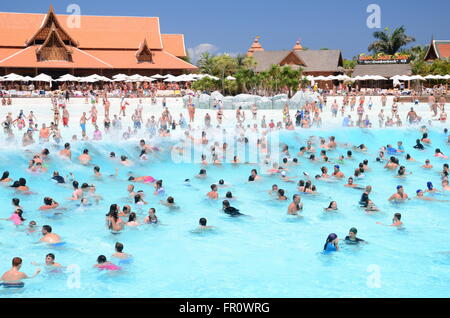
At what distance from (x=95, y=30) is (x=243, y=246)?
126 feet

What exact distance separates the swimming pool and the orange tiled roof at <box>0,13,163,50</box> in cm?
2947

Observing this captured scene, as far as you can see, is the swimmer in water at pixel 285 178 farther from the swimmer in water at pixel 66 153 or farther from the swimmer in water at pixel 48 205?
the swimmer in water at pixel 66 153

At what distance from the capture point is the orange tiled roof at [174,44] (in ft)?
155

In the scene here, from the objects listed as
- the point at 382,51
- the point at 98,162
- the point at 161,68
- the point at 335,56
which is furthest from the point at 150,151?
the point at 382,51

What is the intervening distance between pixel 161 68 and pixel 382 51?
93.3 feet

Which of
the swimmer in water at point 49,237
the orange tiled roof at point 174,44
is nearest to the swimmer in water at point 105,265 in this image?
the swimmer in water at point 49,237

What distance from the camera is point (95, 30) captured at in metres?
44.6

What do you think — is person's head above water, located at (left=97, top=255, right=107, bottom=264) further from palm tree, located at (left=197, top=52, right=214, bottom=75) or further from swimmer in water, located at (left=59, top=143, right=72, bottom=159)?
palm tree, located at (left=197, top=52, right=214, bottom=75)

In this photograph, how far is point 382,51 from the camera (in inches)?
2250

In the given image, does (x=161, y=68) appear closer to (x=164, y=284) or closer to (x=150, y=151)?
(x=150, y=151)

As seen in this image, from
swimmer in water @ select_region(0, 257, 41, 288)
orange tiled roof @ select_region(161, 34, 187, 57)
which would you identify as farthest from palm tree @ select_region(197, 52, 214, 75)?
swimmer in water @ select_region(0, 257, 41, 288)

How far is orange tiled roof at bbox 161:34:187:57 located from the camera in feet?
155
